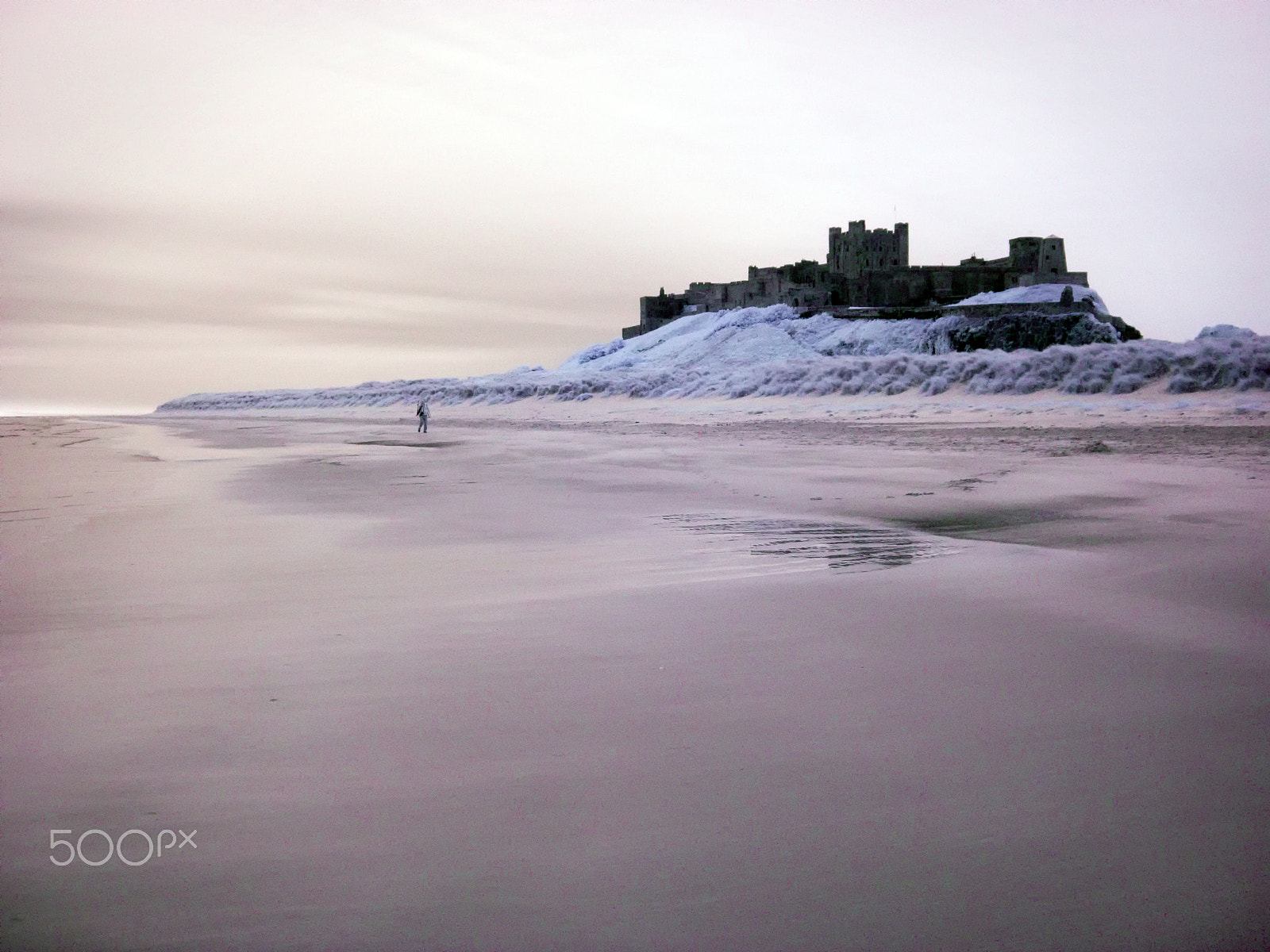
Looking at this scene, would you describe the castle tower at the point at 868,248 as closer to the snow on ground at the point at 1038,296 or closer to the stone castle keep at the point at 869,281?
the stone castle keep at the point at 869,281

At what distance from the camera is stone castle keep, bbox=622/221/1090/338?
249ft

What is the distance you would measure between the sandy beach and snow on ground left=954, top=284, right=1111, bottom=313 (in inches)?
2445

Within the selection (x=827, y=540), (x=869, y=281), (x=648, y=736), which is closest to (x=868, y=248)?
(x=869, y=281)

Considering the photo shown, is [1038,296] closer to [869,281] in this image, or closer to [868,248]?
[869,281]

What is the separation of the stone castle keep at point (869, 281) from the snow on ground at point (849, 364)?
547 centimetres

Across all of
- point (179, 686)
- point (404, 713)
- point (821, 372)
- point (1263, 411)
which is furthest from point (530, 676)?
point (821, 372)

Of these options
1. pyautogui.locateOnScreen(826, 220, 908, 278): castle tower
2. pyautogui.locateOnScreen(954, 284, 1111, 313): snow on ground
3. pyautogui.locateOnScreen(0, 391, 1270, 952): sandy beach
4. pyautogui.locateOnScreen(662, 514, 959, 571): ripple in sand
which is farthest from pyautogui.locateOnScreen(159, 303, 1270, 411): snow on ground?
pyautogui.locateOnScreen(826, 220, 908, 278): castle tower

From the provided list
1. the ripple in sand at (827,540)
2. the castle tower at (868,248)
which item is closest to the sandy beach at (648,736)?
the ripple in sand at (827,540)

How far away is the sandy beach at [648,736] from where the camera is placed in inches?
62.1

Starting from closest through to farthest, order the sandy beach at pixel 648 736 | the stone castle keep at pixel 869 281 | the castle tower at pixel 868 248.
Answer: the sandy beach at pixel 648 736 < the stone castle keep at pixel 869 281 < the castle tower at pixel 868 248

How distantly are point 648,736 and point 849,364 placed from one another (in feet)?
81.8

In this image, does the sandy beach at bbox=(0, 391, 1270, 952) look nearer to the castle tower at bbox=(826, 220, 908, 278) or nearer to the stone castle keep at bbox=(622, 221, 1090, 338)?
the stone castle keep at bbox=(622, 221, 1090, 338)

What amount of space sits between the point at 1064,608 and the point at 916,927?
2317mm

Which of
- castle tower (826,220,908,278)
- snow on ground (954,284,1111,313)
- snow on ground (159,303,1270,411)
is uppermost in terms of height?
castle tower (826,220,908,278)
